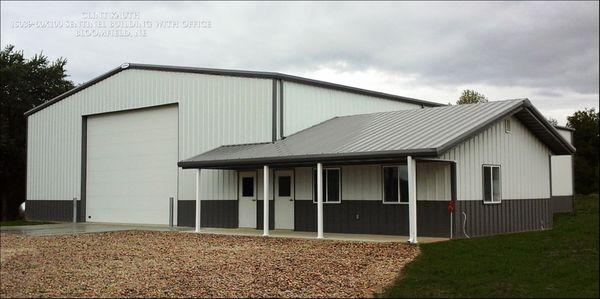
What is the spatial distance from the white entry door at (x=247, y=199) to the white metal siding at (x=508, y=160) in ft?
25.1

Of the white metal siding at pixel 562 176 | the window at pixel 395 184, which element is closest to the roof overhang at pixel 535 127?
the window at pixel 395 184

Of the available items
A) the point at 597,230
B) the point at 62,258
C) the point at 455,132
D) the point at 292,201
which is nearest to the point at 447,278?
the point at 597,230

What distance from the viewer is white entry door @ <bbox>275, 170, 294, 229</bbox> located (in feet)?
71.4

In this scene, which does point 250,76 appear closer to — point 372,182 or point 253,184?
point 253,184

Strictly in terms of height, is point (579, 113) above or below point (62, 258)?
above

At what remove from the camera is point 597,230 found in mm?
15078

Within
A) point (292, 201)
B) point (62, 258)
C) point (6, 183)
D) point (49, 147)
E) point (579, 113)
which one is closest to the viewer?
point (62, 258)

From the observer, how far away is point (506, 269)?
1142 cm

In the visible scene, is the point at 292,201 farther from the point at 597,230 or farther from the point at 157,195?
the point at 597,230

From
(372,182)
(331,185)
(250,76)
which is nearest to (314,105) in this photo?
(250,76)

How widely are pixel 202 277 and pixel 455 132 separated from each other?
28.4ft

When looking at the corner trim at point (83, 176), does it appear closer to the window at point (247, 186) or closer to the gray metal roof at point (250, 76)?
the gray metal roof at point (250, 76)

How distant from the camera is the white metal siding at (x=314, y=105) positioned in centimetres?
2317

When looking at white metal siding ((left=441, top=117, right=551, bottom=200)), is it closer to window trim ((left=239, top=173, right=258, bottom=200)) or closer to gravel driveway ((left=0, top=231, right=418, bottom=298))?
gravel driveway ((left=0, top=231, right=418, bottom=298))
